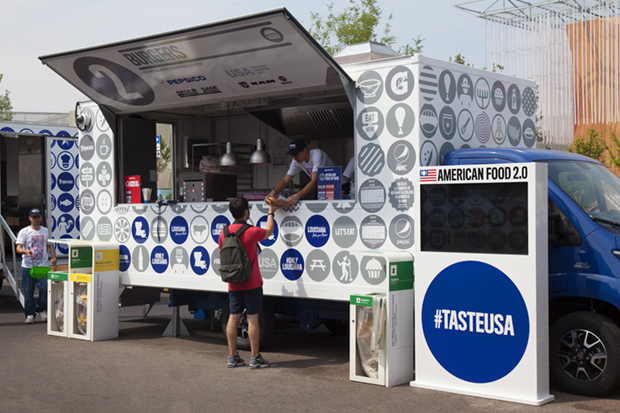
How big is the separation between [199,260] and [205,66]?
2297 millimetres

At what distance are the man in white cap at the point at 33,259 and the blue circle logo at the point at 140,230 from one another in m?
2.35

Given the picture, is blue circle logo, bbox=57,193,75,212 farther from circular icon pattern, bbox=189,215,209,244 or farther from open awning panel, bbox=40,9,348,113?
circular icon pattern, bbox=189,215,209,244

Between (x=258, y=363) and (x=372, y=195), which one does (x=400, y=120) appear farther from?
(x=258, y=363)

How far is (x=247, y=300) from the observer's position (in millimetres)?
7246

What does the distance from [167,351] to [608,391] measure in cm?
490

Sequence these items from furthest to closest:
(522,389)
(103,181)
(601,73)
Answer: (601,73) → (103,181) → (522,389)

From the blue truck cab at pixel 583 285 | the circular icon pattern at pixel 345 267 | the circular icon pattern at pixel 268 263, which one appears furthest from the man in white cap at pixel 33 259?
the blue truck cab at pixel 583 285

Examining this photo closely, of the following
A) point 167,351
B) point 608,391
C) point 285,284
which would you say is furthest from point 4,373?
point 608,391

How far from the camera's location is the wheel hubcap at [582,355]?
5.86 m

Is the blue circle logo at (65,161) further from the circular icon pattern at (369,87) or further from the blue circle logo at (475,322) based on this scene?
the blue circle logo at (475,322)

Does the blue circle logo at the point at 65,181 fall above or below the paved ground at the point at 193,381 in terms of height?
above

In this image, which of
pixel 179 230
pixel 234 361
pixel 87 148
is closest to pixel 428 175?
pixel 234 361

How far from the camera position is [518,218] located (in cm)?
586

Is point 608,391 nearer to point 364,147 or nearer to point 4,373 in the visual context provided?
point 364,147
